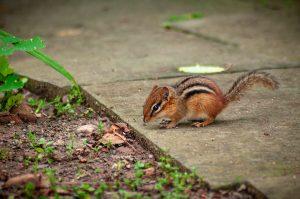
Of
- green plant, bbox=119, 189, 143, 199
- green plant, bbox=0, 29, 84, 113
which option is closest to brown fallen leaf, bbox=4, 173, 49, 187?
green plant, bbox=119, 189, 143, 199

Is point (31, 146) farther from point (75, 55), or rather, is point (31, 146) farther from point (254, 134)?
point (75, 55)

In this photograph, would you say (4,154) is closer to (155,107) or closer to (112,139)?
(112,139)

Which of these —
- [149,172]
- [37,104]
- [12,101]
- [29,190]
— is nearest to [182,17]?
[37,104]

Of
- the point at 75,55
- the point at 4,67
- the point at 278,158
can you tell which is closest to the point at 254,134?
the point at 278,158

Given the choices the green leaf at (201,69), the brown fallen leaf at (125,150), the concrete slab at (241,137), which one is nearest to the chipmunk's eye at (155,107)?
the concrete slab at (241,137)

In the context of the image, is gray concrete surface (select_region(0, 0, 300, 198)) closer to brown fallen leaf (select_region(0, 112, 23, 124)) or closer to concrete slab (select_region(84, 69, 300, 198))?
concrete slab (select_region(84, 69, 300, 198))

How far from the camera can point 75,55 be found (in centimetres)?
736

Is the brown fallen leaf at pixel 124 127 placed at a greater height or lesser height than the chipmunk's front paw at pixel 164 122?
lesser

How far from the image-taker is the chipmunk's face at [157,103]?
15.4ft

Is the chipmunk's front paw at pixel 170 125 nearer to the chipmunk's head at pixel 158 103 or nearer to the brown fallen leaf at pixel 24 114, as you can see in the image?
the chipmunk's head at pixel 158 103

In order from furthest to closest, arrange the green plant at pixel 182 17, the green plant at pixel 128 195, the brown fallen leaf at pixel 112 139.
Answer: the green plant at pixel 182 17 → the brown fallen leaf at pixel 112 139 → the green plant at pixel 128 195

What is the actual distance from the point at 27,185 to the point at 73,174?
498 mm

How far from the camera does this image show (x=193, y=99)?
4.80 m

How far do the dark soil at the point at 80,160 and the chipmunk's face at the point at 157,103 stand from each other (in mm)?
240
